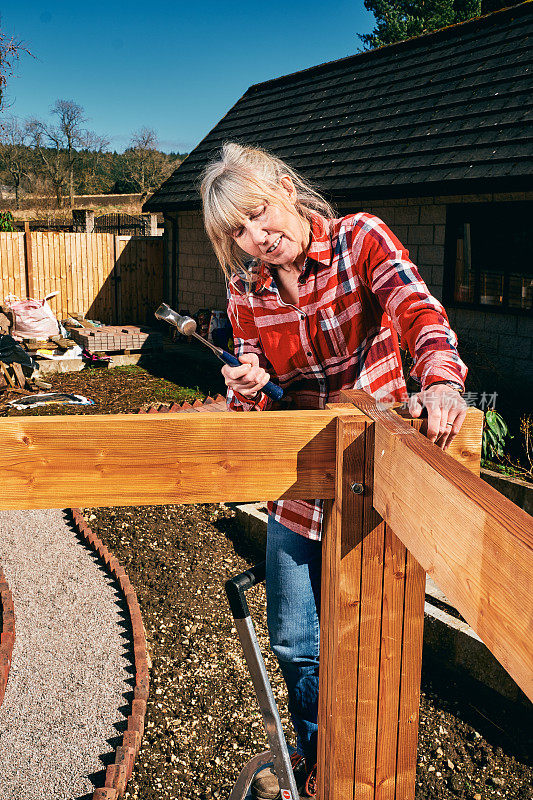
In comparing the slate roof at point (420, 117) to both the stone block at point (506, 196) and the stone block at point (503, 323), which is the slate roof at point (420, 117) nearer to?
the stone block at point (506, 196)

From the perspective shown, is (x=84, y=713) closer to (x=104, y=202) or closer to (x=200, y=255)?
(x=200, y=255)

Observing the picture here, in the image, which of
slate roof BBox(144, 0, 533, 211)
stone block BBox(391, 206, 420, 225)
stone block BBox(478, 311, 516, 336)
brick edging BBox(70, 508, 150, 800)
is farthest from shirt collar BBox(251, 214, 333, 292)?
stone block BBox(391, 206, 420, 225)

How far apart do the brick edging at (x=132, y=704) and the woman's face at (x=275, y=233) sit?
2210 millimetres

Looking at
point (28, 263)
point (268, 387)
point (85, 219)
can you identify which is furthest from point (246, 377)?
point (85, 219)

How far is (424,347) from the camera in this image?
1538 millimetres

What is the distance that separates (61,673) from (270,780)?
6.12 ft

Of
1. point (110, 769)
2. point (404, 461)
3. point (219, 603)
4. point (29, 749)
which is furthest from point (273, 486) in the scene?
point (219, 603)

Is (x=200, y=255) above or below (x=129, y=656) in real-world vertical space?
above

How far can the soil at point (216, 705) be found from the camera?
301 cm

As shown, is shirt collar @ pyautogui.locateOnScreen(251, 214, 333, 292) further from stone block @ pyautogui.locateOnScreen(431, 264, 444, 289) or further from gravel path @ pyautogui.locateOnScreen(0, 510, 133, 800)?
stone block @ pyautogui.locateOnScreen(431, 264, 444, 289)

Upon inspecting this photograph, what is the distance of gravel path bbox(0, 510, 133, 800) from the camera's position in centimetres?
293

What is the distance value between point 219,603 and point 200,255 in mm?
10422

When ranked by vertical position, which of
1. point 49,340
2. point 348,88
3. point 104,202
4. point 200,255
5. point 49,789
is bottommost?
point 49,789

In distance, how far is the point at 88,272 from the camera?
15.4 meters
